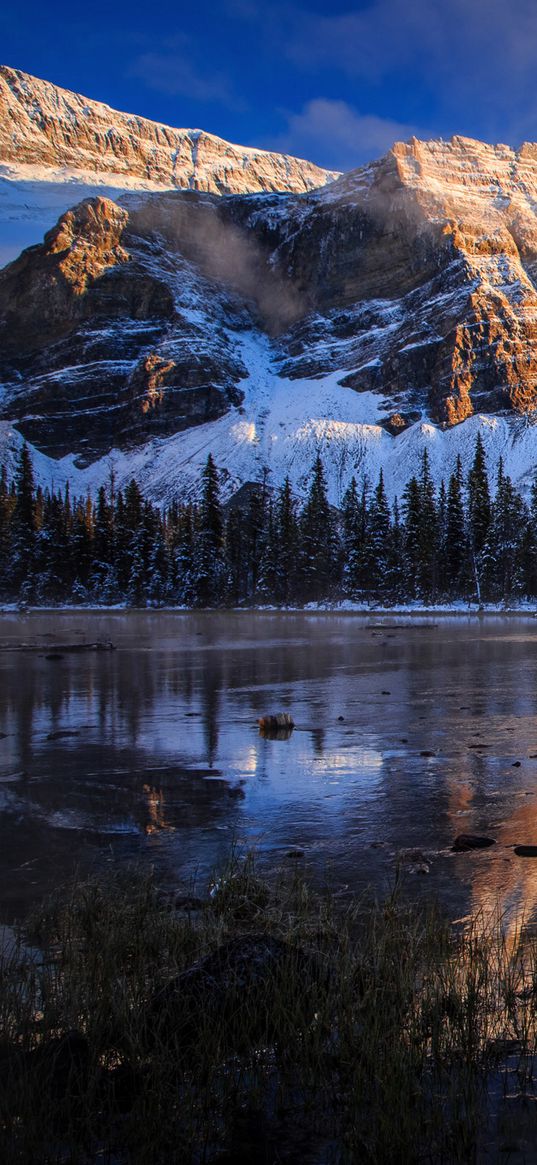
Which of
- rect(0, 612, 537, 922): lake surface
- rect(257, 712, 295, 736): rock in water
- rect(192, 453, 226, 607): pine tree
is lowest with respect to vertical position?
rect(0, 612, 537, 922): lake surface

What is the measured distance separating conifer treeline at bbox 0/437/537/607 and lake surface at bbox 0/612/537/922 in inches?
3275

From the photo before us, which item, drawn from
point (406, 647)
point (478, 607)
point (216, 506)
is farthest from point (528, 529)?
point (406, 647)

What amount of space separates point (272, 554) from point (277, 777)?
109075mm

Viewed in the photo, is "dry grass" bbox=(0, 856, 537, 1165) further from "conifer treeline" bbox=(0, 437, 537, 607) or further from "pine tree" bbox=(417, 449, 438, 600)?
"conifer treeline" bbox=(0, 437, 537, 607)

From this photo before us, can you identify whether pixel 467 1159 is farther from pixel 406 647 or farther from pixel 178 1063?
pixel 406 647

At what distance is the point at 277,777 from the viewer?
13.2 meters

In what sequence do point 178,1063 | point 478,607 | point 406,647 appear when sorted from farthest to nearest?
point 478,607 < point 406,647 < point 178,1063

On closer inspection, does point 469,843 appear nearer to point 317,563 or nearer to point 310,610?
point 310,610

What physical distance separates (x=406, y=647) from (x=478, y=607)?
61.6 m

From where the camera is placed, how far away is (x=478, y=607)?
328 feet

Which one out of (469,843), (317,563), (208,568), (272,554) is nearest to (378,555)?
(317,563)

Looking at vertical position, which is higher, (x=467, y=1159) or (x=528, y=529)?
(x=528, y=529)

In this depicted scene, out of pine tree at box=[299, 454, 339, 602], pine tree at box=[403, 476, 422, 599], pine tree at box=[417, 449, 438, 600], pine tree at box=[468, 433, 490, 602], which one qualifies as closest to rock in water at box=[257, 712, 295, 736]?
pine tree at box=[468, 433, 490, 602]

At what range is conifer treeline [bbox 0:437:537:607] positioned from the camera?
362 feet
